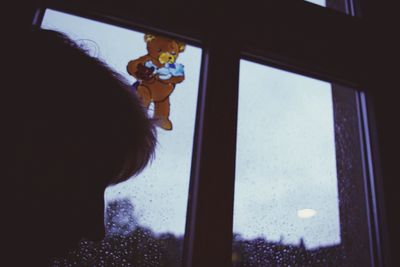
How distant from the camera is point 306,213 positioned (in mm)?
1369

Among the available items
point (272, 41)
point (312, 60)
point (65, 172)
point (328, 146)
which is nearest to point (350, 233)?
point (328, 146)

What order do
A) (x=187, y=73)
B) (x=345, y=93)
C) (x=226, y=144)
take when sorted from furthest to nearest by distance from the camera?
(x=345, y=93) → (x=187, y=73) → (x=226, y=144)

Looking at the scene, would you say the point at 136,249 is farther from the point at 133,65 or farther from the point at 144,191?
the point at 133,65

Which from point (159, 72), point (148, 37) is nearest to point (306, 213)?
point (159, 72)

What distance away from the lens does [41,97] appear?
491 millimetres

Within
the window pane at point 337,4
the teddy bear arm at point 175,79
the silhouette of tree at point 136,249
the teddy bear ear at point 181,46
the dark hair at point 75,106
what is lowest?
the silhouette of tree at point 136,249

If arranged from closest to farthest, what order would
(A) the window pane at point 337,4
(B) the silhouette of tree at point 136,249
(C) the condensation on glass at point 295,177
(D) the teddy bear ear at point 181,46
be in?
1. (B) the silhouette of tree at point 136,249
2. (C) the condensation on glass at point 295,177
3. (D) the teddy bear ear at point 181,46
4. (A) the window pane at point 337,4

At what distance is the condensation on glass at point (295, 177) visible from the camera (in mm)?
1296

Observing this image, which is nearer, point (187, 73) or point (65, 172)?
point (65, 172)

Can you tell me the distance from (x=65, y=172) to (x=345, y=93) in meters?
1.49

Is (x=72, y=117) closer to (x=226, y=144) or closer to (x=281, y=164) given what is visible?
(x=226, y=144)

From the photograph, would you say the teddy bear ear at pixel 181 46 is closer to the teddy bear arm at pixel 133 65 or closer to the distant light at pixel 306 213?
the teddy bear arm at pixel 133 65

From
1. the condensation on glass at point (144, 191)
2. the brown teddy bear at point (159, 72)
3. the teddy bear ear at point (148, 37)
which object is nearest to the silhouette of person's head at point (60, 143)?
the condensation on glass at point (144, 191)

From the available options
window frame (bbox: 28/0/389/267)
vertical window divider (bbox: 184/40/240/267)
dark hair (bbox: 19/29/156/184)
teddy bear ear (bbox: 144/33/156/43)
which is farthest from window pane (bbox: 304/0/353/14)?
dark hair (bbox: 19/29/156/184)
